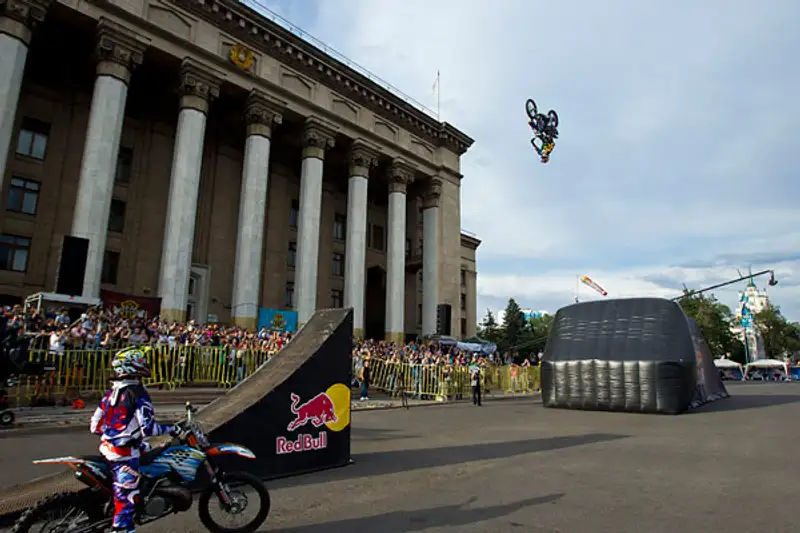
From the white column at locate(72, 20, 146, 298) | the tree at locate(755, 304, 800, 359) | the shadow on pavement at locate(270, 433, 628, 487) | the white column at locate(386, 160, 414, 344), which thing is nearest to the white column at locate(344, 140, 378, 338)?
the white column at locate(386, 160, 414, 344)

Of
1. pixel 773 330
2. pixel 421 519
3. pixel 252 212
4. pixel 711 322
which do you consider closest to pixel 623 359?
pixel 421 519

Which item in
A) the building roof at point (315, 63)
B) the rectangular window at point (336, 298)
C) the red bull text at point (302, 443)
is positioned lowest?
the red bull text at point (302, 443)

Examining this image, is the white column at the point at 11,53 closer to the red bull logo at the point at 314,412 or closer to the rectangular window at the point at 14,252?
the rectangular window at the point at 14,252

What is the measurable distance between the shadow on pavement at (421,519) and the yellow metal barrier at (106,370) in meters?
7.25

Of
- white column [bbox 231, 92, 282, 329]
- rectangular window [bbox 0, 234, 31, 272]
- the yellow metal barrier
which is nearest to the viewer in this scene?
the yellow metal barrier

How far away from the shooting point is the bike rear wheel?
12.1 ft

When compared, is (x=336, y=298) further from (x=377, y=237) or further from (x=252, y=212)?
(x=252, y=212)

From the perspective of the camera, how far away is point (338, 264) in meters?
37.5

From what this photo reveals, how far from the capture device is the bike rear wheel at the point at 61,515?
3.68m

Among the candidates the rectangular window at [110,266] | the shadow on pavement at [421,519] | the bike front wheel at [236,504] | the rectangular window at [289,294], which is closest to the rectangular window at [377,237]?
the rectangular window at [289,294]

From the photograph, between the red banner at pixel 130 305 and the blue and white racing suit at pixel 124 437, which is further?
the red banner at pixel 130 305

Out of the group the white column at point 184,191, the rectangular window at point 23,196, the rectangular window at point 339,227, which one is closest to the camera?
the rectangular window at point 23,196

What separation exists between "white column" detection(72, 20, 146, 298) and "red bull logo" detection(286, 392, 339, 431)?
1826cm

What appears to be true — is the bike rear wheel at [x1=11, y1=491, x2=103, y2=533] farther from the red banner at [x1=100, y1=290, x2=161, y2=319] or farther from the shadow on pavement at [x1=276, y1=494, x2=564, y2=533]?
the red banner at [x1=100, y1=290, x2=161, y2=319]
